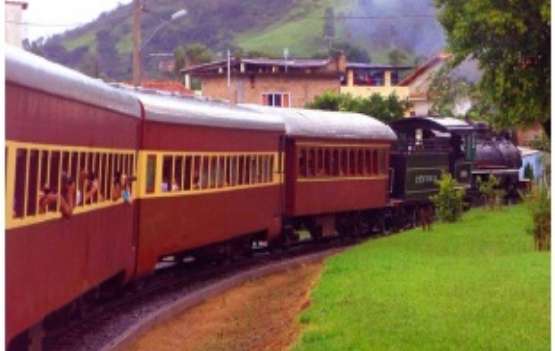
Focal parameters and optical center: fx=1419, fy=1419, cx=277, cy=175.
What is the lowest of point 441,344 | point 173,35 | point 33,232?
point 441,344

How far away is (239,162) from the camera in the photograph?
22.2 meters

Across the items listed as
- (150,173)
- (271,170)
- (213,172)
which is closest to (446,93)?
(271,170)

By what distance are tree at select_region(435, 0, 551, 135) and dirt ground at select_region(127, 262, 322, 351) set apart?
9580 millimetres

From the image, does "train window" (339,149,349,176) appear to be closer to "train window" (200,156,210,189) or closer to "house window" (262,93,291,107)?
"train window" (200,156,210,189)

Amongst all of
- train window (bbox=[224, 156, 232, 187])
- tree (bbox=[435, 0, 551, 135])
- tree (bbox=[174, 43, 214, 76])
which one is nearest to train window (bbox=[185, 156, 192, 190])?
train window (bbox=[224, 156, 232, 187])

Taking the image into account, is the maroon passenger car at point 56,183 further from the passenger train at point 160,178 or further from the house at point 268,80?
the house at point 268,80

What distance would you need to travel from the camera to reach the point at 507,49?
3036cm

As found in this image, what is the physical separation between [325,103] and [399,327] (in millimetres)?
54668

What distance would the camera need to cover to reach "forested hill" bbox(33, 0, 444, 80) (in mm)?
147000

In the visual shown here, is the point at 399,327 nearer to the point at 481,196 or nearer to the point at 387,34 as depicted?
the point at 481,196

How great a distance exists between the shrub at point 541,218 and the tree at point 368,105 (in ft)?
→ 131

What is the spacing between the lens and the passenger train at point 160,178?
9.53 m

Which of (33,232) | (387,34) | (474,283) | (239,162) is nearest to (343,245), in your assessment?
(239,162)

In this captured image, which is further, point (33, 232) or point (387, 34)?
point (387, 34)
